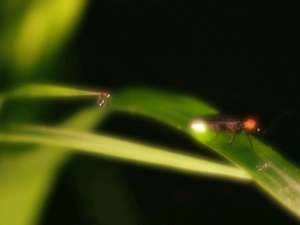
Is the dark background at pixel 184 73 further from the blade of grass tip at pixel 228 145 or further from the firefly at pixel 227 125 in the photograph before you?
the blade of grass tip at pixel 228 145

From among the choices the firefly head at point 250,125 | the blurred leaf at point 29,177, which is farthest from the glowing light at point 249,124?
the blurred leaf at point 29,177

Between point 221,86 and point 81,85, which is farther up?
point 81,85

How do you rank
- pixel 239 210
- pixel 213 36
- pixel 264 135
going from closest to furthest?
pixel 264 135 → pixel 239 210 → pixel 213 36

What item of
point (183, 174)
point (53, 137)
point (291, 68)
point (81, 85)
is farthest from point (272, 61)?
point (53, 137)

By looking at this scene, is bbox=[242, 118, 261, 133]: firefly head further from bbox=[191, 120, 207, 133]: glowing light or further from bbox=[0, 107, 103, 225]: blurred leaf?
bbox=[0, 107, 103, 225]: blurred leaf

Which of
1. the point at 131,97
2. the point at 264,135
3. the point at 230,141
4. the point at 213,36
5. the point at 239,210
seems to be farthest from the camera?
the point at 213,36

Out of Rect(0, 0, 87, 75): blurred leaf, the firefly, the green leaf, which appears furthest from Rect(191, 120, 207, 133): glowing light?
Rect(0, 0, 87, 75): blurred leaf

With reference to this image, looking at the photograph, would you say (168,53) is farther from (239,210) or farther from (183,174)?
(239,210)

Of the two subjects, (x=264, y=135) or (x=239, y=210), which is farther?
(x=239, y=210)
